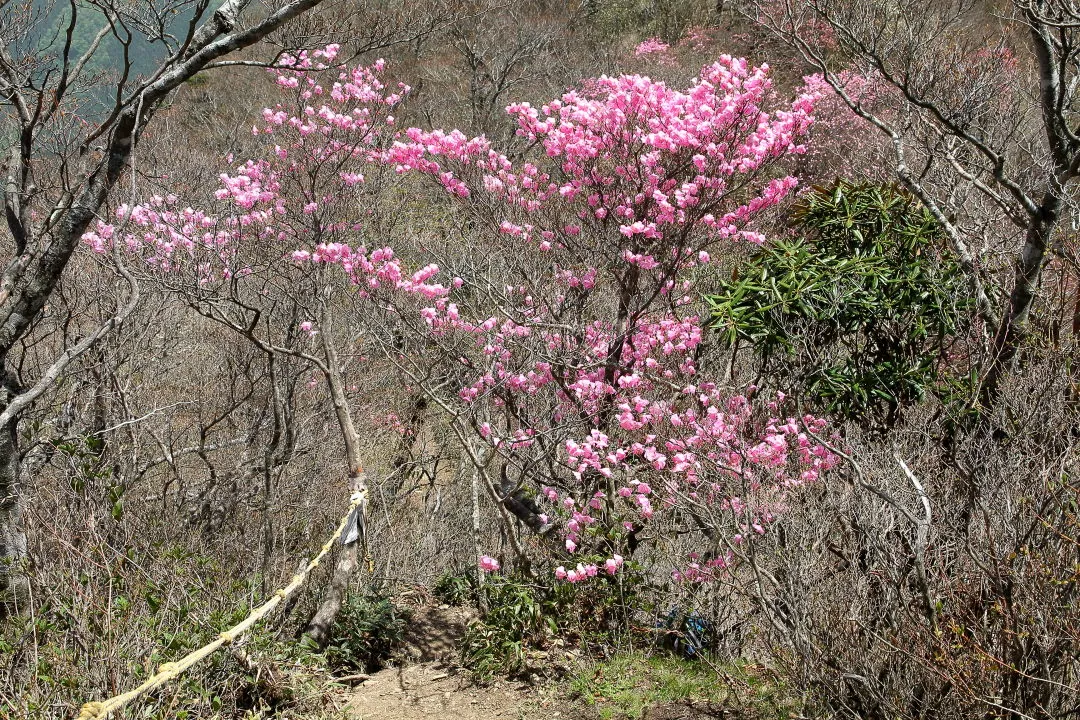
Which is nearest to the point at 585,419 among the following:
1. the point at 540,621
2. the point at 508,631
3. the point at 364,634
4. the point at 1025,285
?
the point at 540,621

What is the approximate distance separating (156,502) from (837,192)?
6653 millimetres

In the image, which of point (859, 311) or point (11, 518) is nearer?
point (11, 518)

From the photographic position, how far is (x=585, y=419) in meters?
5.29

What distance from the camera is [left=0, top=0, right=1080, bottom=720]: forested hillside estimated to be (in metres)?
3.64

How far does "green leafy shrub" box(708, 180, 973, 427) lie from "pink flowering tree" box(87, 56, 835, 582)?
37cm

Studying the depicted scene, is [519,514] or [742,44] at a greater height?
[742,44]

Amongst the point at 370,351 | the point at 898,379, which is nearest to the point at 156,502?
the point at 370,351

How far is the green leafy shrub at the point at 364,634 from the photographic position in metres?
5.49

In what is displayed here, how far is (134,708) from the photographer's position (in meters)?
3.37

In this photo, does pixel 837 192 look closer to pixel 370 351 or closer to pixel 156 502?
pixel 370 351

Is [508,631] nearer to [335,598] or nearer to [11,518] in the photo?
[335,598]

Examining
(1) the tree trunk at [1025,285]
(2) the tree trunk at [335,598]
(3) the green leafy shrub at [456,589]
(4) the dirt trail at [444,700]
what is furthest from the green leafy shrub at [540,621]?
(1) the tree trunk at [1025,285]

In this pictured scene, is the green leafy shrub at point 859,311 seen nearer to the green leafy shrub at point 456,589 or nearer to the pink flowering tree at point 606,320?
the pink flowering tree at point 606,320

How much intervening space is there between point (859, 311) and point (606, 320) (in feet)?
7.97
